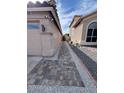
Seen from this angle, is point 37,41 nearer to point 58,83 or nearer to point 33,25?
point 33,25

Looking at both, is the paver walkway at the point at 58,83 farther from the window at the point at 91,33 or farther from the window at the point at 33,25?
the window at the point at 91,33

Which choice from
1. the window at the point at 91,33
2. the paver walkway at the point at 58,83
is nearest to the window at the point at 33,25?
the paver walkway at the point at 58,83

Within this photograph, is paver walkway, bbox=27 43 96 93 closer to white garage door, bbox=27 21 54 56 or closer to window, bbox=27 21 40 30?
white garage door, bbox=27 21 54 56

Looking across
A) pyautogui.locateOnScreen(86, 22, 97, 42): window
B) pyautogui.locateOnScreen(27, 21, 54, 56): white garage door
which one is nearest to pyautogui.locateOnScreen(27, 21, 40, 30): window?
pyautogui.locateOnScreen(27, 21, 54, 56): white garage door

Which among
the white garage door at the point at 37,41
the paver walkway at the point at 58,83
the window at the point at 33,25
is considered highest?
the window at the point at 33,25

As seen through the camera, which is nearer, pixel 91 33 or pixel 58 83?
pixel 58 83

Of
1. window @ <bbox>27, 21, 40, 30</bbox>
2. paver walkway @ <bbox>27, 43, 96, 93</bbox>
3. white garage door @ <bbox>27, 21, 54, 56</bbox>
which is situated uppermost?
window @ <bbox>27, 21, 40, 30</bbox>

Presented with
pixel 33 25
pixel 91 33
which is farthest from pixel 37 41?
pixel 91 33

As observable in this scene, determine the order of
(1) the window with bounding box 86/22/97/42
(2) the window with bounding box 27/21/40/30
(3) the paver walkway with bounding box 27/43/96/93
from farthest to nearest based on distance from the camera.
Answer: (1) the window with bounding box 86/22/97/42 → (2) the window with bounding box 27/21/40/30 → (3) the paver walkway with bounding box 27/43/96/93
